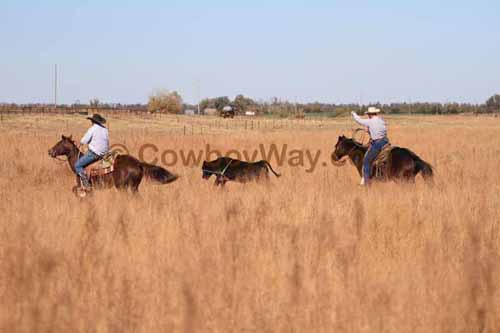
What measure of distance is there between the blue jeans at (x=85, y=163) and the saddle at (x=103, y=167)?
0.27 ft

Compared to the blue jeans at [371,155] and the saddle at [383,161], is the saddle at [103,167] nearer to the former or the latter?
the blue jeans at [371,155]

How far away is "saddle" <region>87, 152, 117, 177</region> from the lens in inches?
426

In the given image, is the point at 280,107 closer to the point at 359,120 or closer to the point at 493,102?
the point at 493,102

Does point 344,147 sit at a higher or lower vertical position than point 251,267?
higher

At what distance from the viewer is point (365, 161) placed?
1244 cm

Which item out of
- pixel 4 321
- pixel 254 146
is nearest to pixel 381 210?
pixel 4 321

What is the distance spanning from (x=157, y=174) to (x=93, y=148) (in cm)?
127

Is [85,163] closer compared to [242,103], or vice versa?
[85,163]

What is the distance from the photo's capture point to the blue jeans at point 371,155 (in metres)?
12.4

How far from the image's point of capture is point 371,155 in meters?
12.4

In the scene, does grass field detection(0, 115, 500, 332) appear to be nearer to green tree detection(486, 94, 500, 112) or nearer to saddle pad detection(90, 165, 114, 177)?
saddle pad detection(90, 165, 114, 177)

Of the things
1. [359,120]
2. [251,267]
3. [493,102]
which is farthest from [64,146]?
[493,102]

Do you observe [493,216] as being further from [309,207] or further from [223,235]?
[223,235]

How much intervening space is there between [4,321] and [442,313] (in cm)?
318
